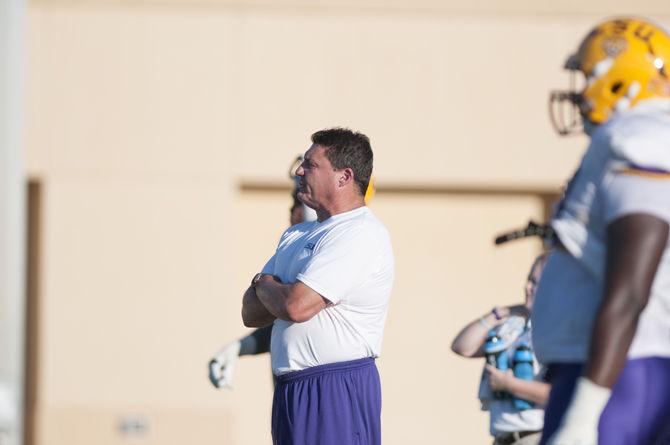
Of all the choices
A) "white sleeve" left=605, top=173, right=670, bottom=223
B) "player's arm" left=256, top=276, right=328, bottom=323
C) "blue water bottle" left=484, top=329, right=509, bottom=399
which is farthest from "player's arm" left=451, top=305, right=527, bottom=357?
"white sleeve" left=605, top=173, right=670, bottom=223

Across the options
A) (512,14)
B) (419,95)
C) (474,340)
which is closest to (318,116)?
(419,95)

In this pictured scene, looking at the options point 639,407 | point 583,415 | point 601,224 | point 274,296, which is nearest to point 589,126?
point 601,224

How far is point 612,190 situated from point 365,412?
2.52 meters

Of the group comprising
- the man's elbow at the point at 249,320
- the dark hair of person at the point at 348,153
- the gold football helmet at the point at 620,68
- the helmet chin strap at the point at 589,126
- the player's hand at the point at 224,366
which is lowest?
the player's hand at the point at 224,366

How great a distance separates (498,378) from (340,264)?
129 cm

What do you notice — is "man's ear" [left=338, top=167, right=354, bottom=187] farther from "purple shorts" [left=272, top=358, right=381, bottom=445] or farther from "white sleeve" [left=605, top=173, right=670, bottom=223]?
"white sleeve" [left=605, top=173, right=670, bottom=223]

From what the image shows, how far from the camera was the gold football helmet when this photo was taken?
376cm

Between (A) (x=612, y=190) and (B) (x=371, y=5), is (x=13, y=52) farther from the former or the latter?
(B) (x=371, y=5)

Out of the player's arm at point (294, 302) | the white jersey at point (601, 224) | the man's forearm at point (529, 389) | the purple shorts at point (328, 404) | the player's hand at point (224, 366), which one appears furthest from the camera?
the player's hand at point (224, 366)

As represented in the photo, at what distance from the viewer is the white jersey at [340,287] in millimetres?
5484

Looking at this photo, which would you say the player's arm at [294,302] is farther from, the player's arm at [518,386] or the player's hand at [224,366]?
the player's hand at [224,366]

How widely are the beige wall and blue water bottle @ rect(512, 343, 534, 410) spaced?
5.40 m

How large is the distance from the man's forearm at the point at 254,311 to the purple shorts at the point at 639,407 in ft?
7.47

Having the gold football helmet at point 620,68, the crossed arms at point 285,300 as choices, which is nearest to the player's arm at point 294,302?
the crossed arms at point 285,300
